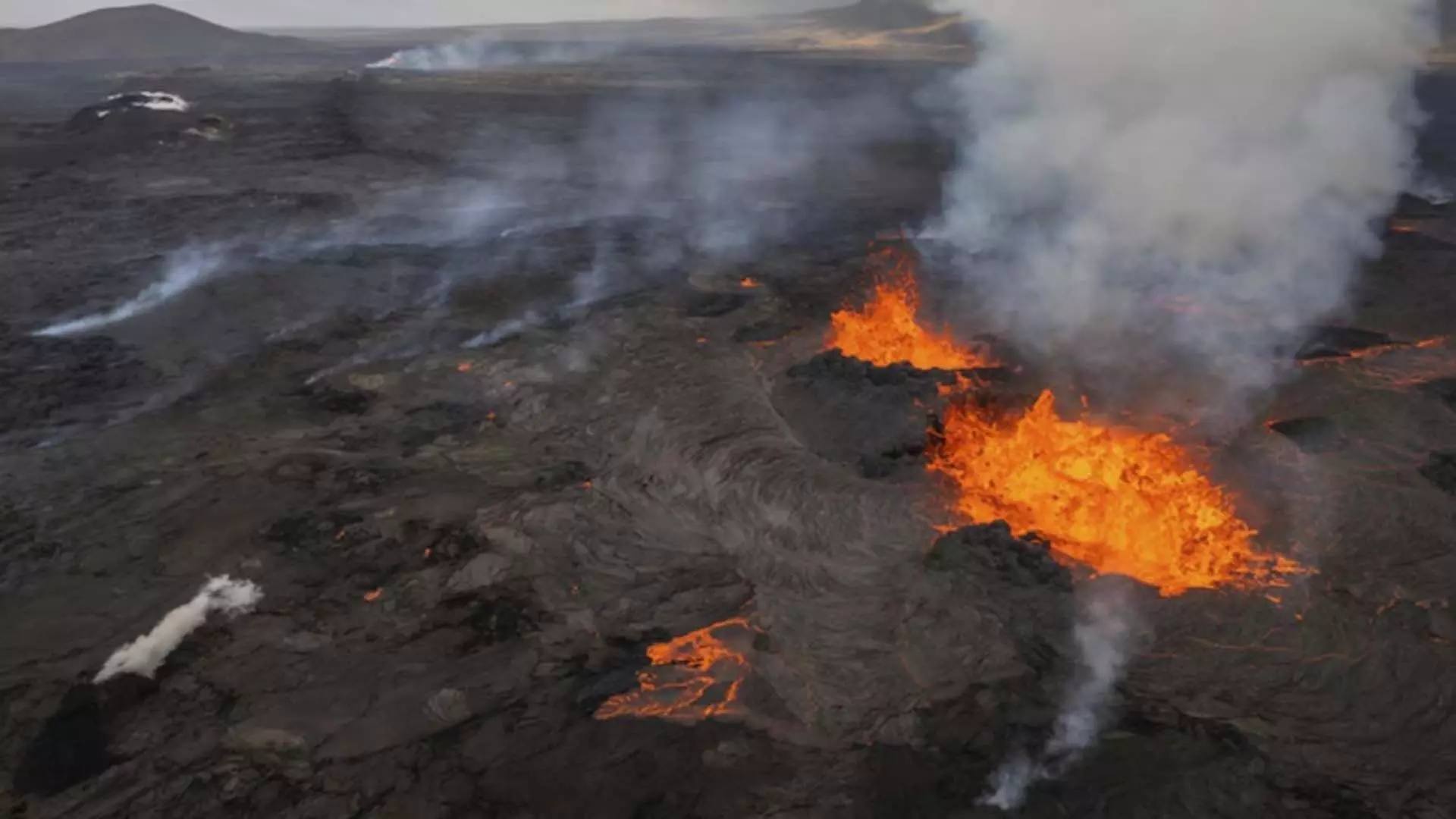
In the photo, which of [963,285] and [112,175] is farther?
[112,175]

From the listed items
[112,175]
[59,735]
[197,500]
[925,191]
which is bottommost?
[59,735]

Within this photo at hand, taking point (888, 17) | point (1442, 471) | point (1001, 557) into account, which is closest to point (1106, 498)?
point (1001, 557)

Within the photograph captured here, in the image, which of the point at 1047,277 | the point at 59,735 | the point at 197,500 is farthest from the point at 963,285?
the point at 59,735

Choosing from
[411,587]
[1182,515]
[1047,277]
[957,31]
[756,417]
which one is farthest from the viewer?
[957,31]

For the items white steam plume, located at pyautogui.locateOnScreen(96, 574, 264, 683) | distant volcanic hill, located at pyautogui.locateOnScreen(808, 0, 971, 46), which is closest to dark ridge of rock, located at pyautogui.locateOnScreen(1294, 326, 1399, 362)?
white steam plume, located at pyautogui.locateOnScreen(96, 574, 264, 683)

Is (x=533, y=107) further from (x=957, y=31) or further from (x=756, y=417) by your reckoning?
(x=957, y=31)

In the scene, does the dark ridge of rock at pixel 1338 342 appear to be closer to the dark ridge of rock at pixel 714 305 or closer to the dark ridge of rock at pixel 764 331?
the dark ridge of rock at pixel 764 331

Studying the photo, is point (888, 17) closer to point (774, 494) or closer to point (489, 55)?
point (489, 55)
